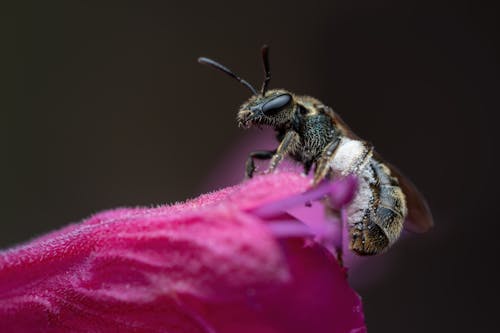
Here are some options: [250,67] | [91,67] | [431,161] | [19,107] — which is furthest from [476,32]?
[19,107]

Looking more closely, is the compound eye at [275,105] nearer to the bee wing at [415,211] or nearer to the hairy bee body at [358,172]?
the hairy bee body at [358,172]

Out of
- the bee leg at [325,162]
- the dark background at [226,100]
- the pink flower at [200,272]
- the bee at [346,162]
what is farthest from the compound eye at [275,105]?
the dark background at [226,100]

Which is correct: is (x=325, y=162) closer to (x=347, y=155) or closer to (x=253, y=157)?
(x=347, y=155)

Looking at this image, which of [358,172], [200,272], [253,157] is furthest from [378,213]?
[200,272]

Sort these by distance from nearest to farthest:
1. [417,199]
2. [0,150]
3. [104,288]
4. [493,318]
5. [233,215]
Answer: [233,215]
[104,288]
[417,199]
[493,318]
[0,150]

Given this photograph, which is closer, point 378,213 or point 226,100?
point 378,213

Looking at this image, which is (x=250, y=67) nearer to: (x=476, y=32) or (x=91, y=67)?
(x=91, y=67)
